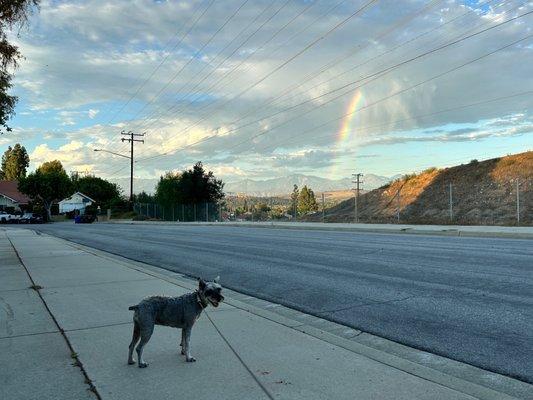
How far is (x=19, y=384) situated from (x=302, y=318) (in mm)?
3532

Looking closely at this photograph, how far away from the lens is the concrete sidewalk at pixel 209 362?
12.5 feet

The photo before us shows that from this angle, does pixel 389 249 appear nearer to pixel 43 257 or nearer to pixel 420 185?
pixel 43 257

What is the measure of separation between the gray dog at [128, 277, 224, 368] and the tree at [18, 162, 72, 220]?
248ft

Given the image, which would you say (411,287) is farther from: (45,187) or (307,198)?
(45,187)

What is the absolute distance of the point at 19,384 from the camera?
3965 millimetres

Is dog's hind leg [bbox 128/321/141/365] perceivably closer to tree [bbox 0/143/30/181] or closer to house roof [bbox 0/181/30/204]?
house roof [bbox 0/181/30/204]

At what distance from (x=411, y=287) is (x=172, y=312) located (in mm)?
5085

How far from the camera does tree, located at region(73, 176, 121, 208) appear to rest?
106m

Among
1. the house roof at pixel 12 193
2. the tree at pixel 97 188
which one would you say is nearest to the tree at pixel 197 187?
the house roof at pixel 12 193

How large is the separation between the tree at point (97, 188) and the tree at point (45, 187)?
88.2 feet

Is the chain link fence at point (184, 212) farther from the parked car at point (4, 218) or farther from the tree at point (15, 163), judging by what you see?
the tree at point (15, 163)

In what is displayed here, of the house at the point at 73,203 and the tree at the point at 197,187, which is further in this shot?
the house at the point at 73,203

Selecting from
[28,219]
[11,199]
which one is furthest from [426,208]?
[11,199]

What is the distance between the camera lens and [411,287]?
27.6 ft
